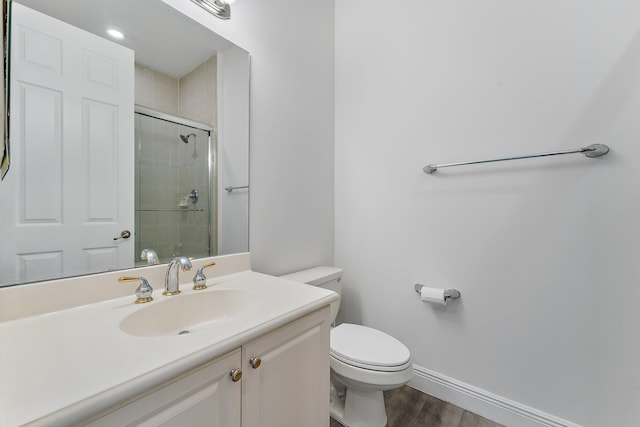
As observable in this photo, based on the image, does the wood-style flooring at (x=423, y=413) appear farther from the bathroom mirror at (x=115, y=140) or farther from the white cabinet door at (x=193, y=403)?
the bathroom mirror at (x=115, y=140)

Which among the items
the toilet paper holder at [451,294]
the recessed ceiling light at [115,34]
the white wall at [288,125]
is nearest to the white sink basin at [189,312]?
the white wall at [288,125]

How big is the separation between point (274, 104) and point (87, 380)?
4.56 ft

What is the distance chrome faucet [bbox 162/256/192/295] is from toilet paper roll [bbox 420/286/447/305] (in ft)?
3.97

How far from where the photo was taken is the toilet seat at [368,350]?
1.14 m

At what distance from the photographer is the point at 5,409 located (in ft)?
1.31

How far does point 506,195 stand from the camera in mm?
1327

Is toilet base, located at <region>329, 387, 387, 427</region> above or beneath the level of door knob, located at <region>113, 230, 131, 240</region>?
beneath

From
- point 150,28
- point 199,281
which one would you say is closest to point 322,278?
point 199,281

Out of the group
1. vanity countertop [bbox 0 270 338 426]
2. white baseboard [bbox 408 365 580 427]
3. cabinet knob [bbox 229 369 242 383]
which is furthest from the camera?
white baseboard [bbox 408 365 580 427]

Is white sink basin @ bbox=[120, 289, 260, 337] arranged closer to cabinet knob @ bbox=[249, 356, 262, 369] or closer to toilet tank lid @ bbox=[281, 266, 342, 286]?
cabinet knob @ bbox=[249, 356, 262, 369]

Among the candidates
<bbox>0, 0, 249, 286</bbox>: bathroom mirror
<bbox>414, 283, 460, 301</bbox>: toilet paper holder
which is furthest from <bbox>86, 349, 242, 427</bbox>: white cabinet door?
<bbox>414, 283, 460, 301</bbox>: toilet paper holder

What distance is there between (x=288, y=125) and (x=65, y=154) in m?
1.04

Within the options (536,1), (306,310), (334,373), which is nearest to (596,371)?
(334,373)

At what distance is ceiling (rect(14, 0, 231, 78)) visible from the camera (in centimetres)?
83
